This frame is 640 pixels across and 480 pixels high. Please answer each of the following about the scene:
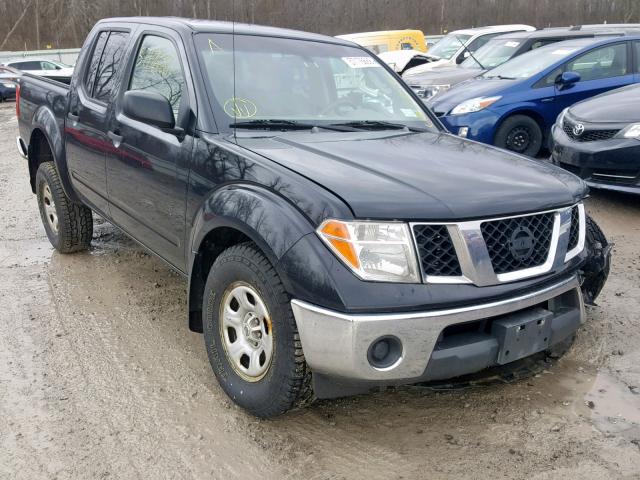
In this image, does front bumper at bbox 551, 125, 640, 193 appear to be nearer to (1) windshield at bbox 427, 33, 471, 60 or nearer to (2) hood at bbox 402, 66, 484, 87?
(2) hood at bbox 402, 66, 484, 87

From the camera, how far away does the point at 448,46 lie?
1544 centimetres

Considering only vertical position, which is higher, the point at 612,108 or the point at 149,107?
the point at 149,107

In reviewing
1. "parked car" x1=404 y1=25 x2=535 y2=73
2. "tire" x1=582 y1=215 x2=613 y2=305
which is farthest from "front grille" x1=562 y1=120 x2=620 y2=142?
"parked car" x1=404 y1=25 x2=535 y2=73

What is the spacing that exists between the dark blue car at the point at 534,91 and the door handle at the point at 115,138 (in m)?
4.73

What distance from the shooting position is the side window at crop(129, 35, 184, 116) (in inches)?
141

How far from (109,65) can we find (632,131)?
14.9ft

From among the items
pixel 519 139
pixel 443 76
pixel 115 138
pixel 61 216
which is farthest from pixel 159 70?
pixel 443 76

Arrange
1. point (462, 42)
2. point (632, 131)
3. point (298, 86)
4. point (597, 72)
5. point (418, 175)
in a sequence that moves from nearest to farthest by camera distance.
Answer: point (418, 175) < point (298, 86) < point (632, 131) < point (597, 72) < point (462, 42)

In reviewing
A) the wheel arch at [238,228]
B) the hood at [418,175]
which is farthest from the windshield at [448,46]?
the wheel arch at [238,228]

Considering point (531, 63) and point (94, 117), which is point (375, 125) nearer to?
point (94, 117)

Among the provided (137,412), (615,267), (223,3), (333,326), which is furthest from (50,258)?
(223,3)

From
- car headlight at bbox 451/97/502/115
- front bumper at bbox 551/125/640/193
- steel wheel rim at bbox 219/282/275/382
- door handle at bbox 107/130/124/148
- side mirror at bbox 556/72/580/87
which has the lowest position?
steel wheel rim at bbox 219/282/275/382

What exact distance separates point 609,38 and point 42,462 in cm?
848

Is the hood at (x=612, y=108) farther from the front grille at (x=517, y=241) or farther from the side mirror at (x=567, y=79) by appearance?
the front grille at (x=517, y=241)
